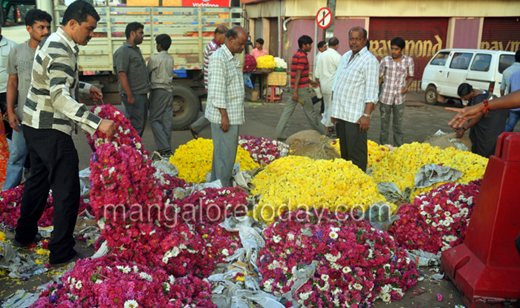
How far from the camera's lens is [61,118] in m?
3.37

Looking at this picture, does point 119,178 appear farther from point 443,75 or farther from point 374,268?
point 443,75

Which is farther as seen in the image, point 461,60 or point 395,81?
point 461,60

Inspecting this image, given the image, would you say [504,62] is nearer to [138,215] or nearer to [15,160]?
[138,215]

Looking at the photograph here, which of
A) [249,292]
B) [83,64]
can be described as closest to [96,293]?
[249,292]

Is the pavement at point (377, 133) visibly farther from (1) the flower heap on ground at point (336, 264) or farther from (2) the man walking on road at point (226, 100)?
(2) the man walking on road at point (226, 100)

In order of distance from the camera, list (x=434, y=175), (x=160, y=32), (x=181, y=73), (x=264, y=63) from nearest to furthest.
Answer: (x=434, y=175) → (x=160, y=32) → (x=181, y=73) → (x=264, y=63)

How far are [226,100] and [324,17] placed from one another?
853 centimetres

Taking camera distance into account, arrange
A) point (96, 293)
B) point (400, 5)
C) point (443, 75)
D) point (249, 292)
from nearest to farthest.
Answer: point (96, 293), point (249, 292), point (443, 75), point (400, 5)

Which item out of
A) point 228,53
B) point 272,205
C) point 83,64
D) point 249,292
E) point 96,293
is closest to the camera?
point 96,293

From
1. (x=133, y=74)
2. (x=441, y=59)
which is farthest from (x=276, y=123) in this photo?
(x=441, y=59)

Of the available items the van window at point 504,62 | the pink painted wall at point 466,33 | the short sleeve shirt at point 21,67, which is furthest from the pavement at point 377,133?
the pink painted wall at point 466,33

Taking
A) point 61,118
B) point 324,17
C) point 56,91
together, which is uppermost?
point 324,17

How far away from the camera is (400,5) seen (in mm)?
17703

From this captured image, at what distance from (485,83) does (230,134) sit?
10893mm
